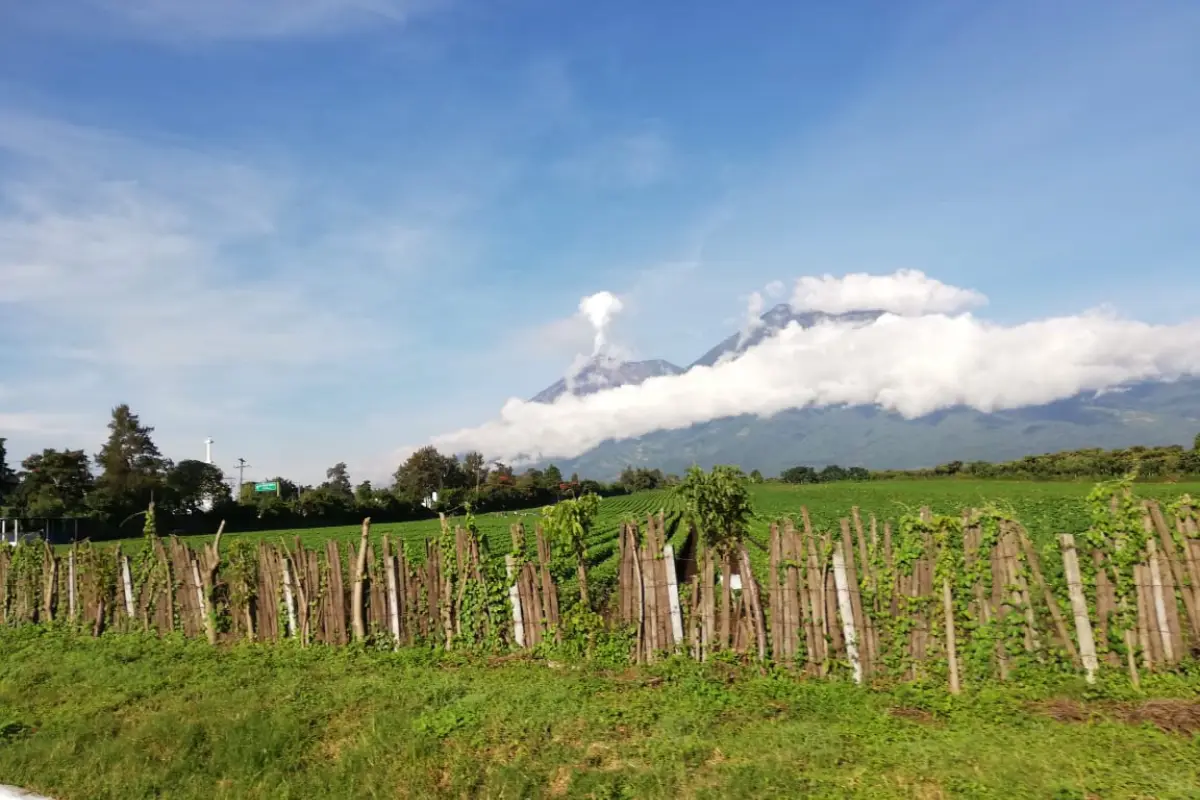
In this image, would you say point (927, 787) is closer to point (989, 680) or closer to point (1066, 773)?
point (1066, 773)

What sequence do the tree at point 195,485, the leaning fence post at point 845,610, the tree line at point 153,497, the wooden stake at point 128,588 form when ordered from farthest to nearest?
the tree at point 195,485, the tree line at point 153,497, the wooden stake at point 128,588, the leaning fence post at point 845,610

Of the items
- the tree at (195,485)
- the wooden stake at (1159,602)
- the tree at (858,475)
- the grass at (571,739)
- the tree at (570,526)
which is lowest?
the tree at (858,475)

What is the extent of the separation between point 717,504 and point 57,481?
76843 millimetres

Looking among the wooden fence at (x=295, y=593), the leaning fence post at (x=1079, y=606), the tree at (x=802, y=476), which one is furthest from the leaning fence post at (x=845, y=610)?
the tree at (x=802, y=476)

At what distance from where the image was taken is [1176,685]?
6980 mm

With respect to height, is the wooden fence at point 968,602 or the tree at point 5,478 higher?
the tree at point 5,478

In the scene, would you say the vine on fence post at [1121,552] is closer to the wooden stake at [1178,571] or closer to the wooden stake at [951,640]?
the wooden stake at [1178,571]

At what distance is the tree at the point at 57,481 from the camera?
6222 cm

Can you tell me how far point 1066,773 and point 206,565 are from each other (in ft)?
41.8

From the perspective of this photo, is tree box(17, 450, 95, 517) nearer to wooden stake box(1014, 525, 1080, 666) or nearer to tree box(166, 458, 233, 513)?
tree box(166, 458, 233, 513)

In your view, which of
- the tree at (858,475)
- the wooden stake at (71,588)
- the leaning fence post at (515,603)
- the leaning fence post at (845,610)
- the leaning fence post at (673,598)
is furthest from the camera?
the tree at (858,475)

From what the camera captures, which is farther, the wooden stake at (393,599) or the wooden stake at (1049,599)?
the wooden stake at (393,599)

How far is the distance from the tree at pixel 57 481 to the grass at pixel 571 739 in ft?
216

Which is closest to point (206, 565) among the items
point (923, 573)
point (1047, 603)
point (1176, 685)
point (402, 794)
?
A: point (402, 794)
